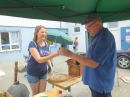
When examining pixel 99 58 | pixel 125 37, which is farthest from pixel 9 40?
pixel 99 58

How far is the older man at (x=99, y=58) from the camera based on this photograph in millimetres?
1304

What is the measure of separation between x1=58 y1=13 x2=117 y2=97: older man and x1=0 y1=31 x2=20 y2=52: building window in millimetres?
8652

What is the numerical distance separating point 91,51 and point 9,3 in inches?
42.9

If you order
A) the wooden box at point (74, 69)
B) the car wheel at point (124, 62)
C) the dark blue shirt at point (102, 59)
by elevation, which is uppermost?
the dark blue shirt at point (102, 59)

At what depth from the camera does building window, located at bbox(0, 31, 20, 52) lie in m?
8.90

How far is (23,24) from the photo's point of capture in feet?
32.4

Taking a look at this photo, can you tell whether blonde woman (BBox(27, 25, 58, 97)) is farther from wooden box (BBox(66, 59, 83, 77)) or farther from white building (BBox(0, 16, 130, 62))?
white building (BBox(0, 16, 130, 62))

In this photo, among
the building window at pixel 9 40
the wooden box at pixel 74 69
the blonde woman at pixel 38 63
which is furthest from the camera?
the building window at pixel 9 40

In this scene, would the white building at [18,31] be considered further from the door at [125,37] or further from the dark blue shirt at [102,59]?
the dark blue shirt at [102,59]

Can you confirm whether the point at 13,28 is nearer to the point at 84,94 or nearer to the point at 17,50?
the point at 17,50

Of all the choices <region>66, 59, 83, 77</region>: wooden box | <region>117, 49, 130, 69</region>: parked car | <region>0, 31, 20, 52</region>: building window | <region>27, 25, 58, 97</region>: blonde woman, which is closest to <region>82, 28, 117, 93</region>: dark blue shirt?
<region>66, 59, 83, 77</region>: wooden box

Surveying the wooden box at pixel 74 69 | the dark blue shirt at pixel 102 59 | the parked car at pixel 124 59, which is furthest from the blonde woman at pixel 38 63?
the parked car at pixel 124 59

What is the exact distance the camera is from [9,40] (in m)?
9.21

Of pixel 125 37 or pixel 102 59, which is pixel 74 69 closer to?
pixel 102 59
